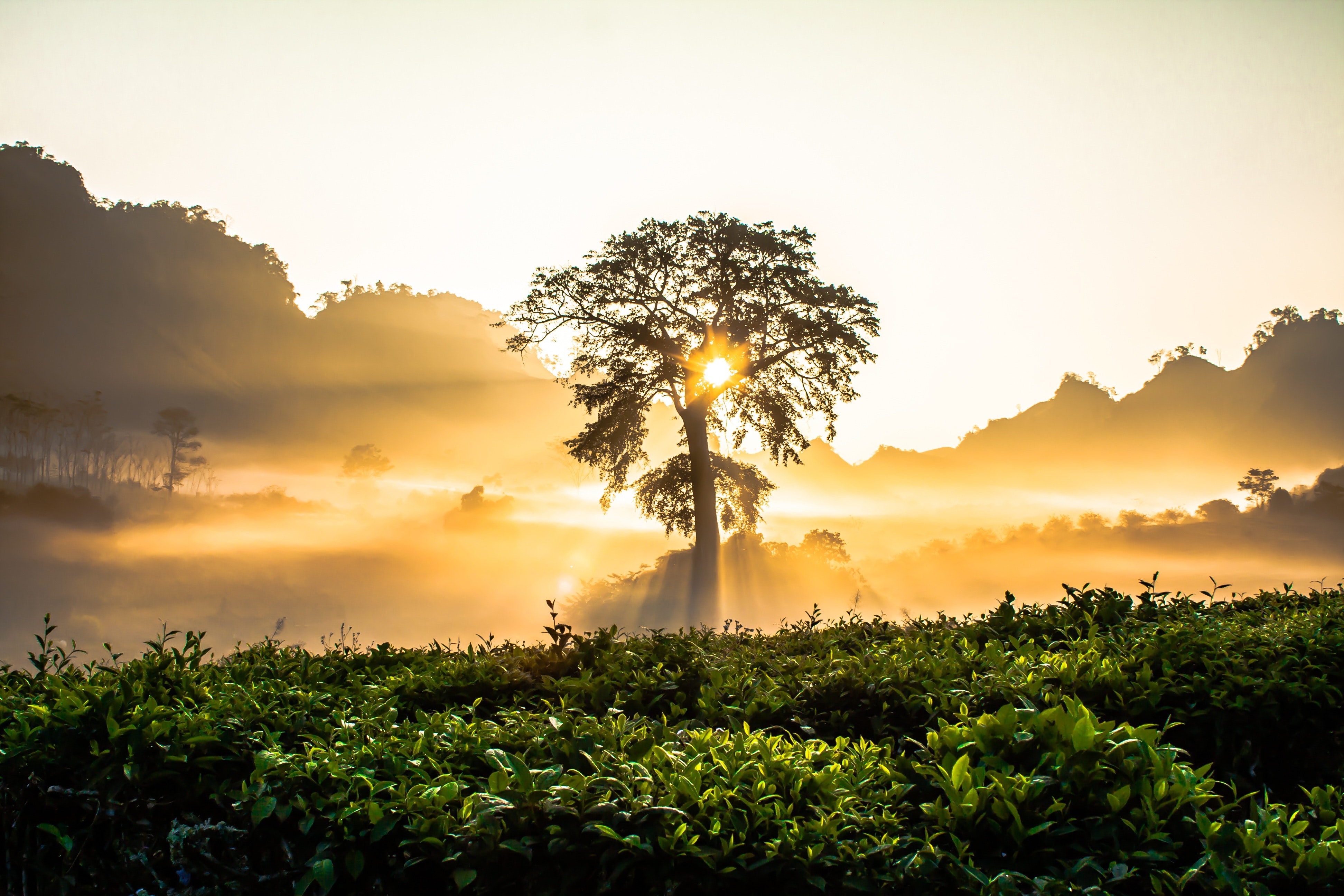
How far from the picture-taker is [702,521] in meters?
17.8

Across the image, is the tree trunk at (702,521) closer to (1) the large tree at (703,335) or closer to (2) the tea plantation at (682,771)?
(1) the large tree at (703,335)

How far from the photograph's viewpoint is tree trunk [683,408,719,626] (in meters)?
17.6

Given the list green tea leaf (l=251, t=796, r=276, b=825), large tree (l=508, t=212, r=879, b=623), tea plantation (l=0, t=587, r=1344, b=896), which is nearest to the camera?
tea plantation (l=0, t=587, r=1344, b=896)

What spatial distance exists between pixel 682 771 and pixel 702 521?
50.1ft

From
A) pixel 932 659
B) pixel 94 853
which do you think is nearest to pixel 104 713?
pixel 94 853

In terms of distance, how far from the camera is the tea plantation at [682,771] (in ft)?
7.25

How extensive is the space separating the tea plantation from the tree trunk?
509 inches

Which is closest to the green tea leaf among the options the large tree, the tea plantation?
the tea plantation

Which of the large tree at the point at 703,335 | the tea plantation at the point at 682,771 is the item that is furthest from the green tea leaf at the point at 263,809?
the large tree at the point at 703,335

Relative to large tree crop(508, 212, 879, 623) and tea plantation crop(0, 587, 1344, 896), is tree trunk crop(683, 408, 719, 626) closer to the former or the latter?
large tree crop(508, 212, 879, 623)

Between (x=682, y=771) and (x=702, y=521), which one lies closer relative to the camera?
(x=682, y=771)

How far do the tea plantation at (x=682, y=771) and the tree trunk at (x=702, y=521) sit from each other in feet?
42.4

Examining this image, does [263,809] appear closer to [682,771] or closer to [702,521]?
[682,771]

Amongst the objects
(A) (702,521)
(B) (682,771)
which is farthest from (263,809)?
(A) (702,521)
